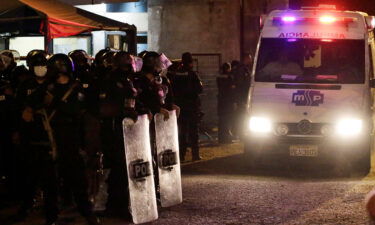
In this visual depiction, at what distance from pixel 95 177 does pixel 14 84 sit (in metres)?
2.14

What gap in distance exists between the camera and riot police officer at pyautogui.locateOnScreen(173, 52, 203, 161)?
13.0 metres

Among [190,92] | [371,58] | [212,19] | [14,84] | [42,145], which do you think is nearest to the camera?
[42,145]

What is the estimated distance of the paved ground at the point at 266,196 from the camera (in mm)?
8320

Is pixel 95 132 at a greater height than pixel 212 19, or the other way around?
pixel 212 19

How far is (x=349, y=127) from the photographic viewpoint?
1116 centimetres

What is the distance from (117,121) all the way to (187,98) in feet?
16.3

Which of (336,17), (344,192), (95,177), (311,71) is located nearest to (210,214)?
(95,177)

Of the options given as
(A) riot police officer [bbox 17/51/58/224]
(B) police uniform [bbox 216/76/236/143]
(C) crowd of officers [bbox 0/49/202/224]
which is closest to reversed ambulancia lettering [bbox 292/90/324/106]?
(C) crowd of officers [bbox 0/49/202/224]

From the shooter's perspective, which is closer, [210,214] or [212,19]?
[210,214]

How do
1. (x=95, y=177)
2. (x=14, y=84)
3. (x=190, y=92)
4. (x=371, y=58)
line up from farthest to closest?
1. (x=190, y=92)
2. (x=371, y=58)
3. (x=14, y=84)
4. (x=95, y=177)

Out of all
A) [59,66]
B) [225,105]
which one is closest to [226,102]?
[225,105]

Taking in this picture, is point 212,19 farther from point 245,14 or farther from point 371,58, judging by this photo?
point 371,58

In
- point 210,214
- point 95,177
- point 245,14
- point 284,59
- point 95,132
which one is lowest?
point 210,214

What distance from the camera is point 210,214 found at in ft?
28.1
